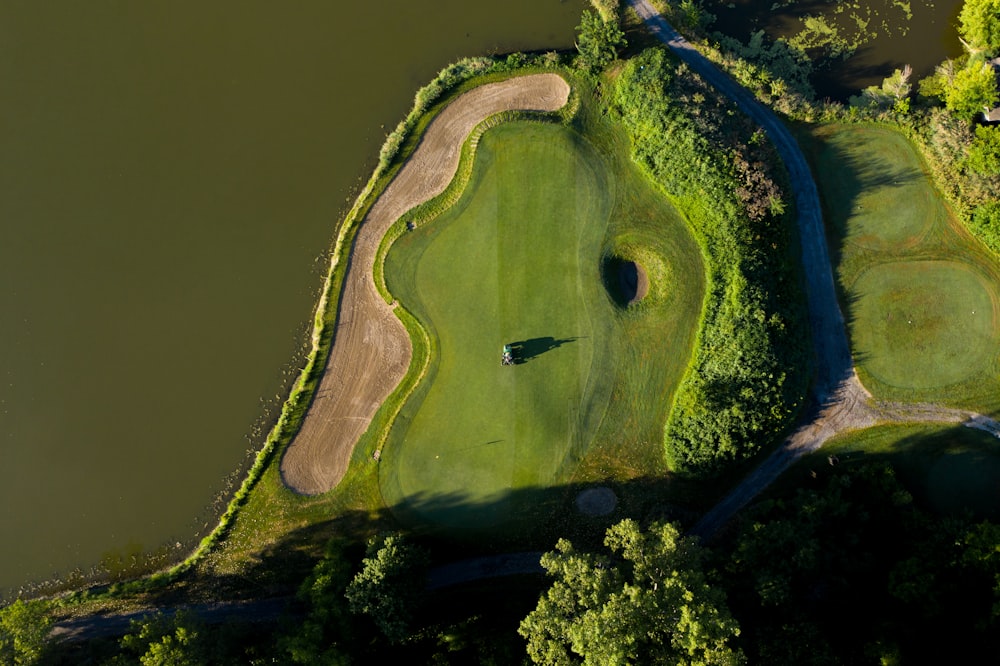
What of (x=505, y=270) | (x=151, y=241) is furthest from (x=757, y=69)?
(x=151, y=241)

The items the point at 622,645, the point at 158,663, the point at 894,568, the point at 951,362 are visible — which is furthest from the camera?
the point at 951,362

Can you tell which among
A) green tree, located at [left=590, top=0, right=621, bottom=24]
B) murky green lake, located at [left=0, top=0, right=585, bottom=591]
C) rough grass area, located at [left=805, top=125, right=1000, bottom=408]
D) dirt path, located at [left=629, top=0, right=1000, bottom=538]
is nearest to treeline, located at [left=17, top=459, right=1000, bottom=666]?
dirt path, located at [left=629, top=0, right=1000, bottom=538]

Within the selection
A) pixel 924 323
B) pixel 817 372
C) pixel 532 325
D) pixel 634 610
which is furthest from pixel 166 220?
pixel 924 323

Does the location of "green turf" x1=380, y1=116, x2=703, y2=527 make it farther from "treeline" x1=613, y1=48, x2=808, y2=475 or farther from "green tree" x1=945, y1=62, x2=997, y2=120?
"green tree" x1=945, y1=62, x2=997, y2=120

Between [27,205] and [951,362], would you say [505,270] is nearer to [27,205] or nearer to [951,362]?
[951,362]

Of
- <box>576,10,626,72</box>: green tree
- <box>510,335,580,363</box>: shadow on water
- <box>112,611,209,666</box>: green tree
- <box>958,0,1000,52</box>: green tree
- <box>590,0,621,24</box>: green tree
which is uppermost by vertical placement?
<box>590,0,621,24</box>: green tree

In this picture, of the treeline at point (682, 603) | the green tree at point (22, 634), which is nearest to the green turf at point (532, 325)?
the treeline at point (682, 603)

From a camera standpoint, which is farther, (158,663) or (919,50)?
(919,50)
